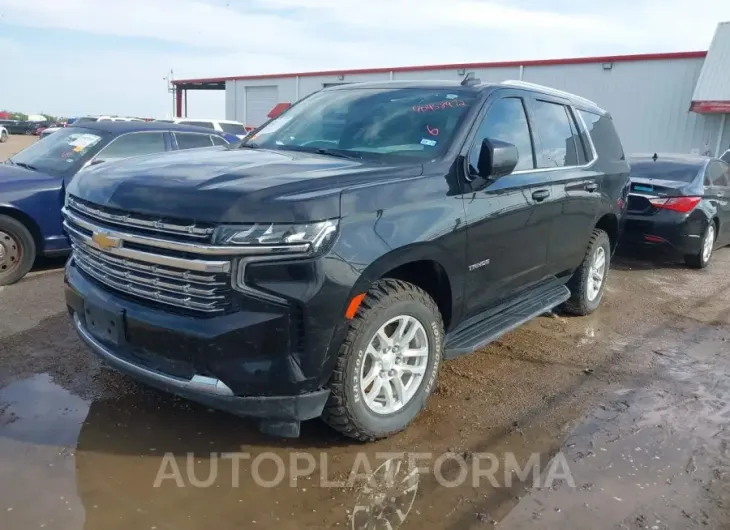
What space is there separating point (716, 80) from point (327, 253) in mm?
23850

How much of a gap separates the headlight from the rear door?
239 cm

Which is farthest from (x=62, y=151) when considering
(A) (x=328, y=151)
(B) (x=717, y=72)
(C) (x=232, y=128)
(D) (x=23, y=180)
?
(B) (x=717, y=72)

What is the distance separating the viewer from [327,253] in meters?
2.88

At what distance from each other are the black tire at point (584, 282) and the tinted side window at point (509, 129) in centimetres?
155

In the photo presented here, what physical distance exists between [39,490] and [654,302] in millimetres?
6076

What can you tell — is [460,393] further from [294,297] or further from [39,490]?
[39,490]

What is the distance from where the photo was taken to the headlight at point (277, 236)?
2.79 m

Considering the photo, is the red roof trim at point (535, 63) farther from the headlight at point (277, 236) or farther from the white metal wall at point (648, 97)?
the headlight at point (277, 236)

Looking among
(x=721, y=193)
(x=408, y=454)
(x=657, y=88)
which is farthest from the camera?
(x=657, y=88)

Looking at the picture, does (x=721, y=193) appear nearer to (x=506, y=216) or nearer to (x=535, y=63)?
(x=506, y=216)

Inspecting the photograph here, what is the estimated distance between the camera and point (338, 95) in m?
4.76

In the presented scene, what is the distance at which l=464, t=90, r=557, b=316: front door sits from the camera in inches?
151

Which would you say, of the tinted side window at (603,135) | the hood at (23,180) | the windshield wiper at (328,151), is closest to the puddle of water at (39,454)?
the windshield wiper at (328,151)

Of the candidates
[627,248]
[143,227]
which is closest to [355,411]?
[143,227]
